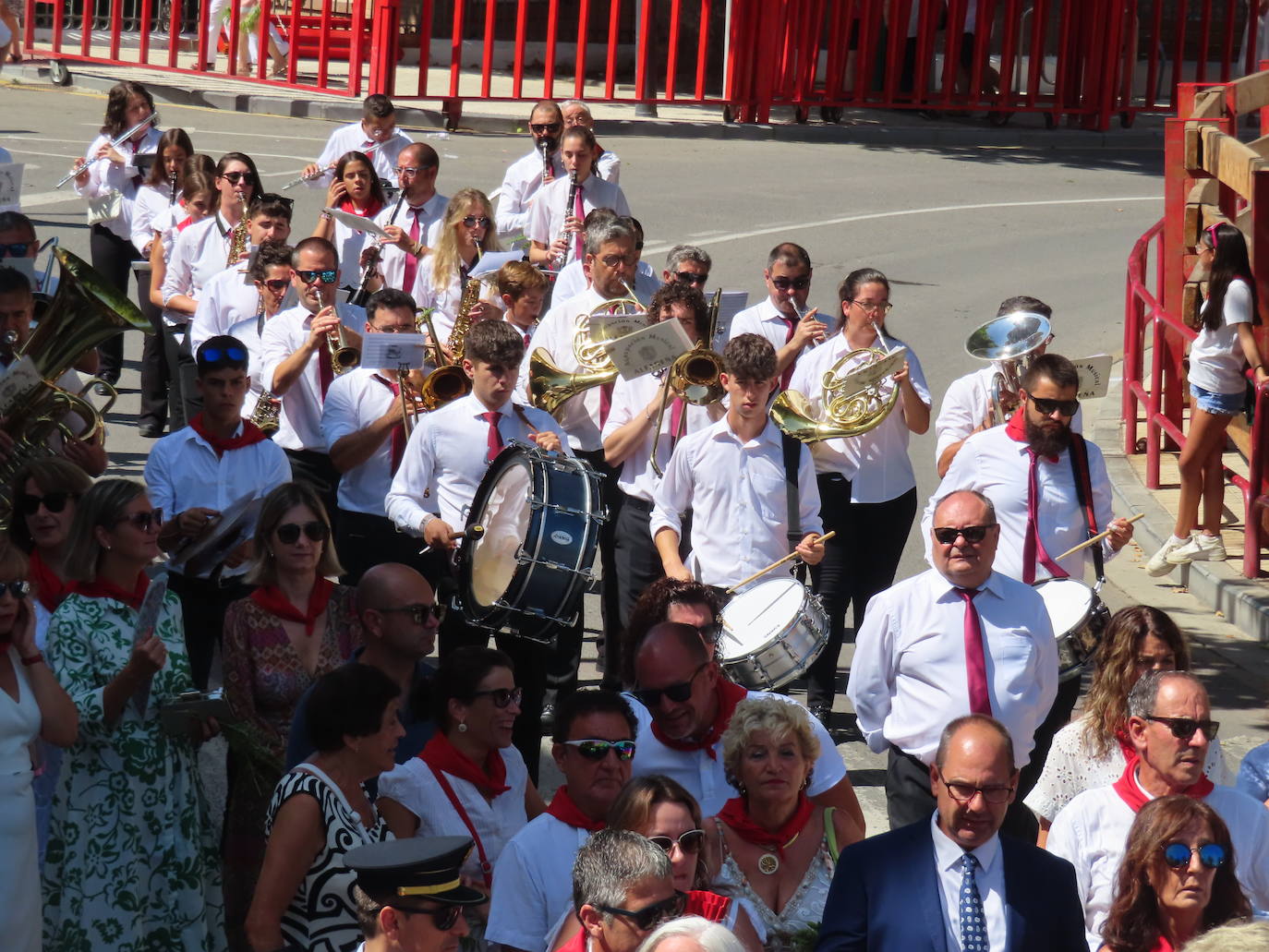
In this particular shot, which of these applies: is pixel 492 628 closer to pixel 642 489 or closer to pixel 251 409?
pixel 642 489

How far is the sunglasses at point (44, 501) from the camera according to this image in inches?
246

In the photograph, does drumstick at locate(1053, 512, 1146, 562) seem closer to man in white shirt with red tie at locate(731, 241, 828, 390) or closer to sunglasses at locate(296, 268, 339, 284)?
man in white shirt with red tie at locate(731, 241, 828, 390)

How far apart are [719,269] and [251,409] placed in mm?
8456

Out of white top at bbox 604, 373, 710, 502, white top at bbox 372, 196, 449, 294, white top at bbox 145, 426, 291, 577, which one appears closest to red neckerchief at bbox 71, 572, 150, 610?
white top at bbox 145, 426, 291, 577

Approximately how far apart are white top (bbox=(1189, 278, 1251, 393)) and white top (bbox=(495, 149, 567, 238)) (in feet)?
14.0

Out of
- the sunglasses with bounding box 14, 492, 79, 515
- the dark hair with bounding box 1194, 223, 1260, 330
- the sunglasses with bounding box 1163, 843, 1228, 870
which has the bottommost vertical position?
the sunglasses with bounding box 1163, 843, 1228, 870

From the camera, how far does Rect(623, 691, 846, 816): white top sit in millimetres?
5449

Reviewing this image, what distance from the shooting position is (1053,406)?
7.21 m

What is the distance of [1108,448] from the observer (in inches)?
526

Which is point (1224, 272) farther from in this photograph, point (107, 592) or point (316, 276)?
point (107, 592)

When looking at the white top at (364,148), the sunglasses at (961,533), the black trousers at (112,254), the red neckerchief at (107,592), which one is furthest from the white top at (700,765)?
the white top at (364,148)

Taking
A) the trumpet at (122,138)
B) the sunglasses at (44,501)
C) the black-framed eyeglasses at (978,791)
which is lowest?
the black-framed eyeglasses at (978,791)

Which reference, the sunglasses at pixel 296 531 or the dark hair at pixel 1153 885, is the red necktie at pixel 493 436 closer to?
the sunglasses at pixel 296 531

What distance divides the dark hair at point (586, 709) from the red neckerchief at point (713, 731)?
0.85 ft
